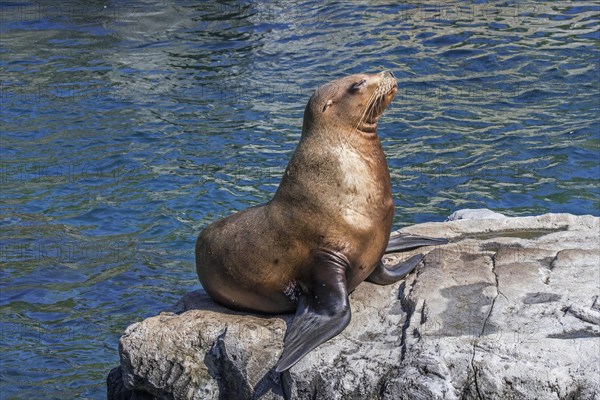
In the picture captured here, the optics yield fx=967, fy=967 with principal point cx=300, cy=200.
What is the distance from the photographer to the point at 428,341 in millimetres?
4691

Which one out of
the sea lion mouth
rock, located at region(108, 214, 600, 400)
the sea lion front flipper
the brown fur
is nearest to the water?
rock, located at region(108, 214, 600, 400)

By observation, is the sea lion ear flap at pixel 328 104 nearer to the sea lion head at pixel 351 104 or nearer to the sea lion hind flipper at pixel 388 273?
the sea lion head at pixel 351 104

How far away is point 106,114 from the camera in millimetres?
12641

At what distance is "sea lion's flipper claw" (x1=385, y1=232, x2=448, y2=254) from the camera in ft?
20.5

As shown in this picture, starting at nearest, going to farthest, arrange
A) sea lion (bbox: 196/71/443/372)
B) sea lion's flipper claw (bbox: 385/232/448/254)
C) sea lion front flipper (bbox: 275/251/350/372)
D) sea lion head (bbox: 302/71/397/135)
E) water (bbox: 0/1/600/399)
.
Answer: sea lion front flipper (bbox: 275/251/350/372) → sea lion (bbox: 196/71/443/372) → sea lion head (bbox: 302/71/397/135) → sea lion's flipper claw (bbox: 385/232/448/254) → water (bbox: 0/1/600/399)

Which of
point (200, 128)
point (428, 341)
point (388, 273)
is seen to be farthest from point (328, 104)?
point (200, 128)

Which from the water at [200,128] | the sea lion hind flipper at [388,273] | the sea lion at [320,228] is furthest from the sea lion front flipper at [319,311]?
the water at [200,128]

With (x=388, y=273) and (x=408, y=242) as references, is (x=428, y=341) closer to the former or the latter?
(x=388, y=273)

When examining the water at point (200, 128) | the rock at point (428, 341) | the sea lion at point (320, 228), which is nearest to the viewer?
the rock at point (428, 341)

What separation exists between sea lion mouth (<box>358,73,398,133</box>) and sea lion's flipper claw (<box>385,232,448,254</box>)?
37.2 inches

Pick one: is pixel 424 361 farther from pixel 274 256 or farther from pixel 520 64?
pixel 520 64

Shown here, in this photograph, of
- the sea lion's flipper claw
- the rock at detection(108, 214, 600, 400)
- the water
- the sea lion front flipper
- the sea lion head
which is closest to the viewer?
the rock at detection(108, 214, 600, 400)

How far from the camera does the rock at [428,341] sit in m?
4.44

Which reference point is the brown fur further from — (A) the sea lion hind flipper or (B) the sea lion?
(A) the sea lion hind flipper
